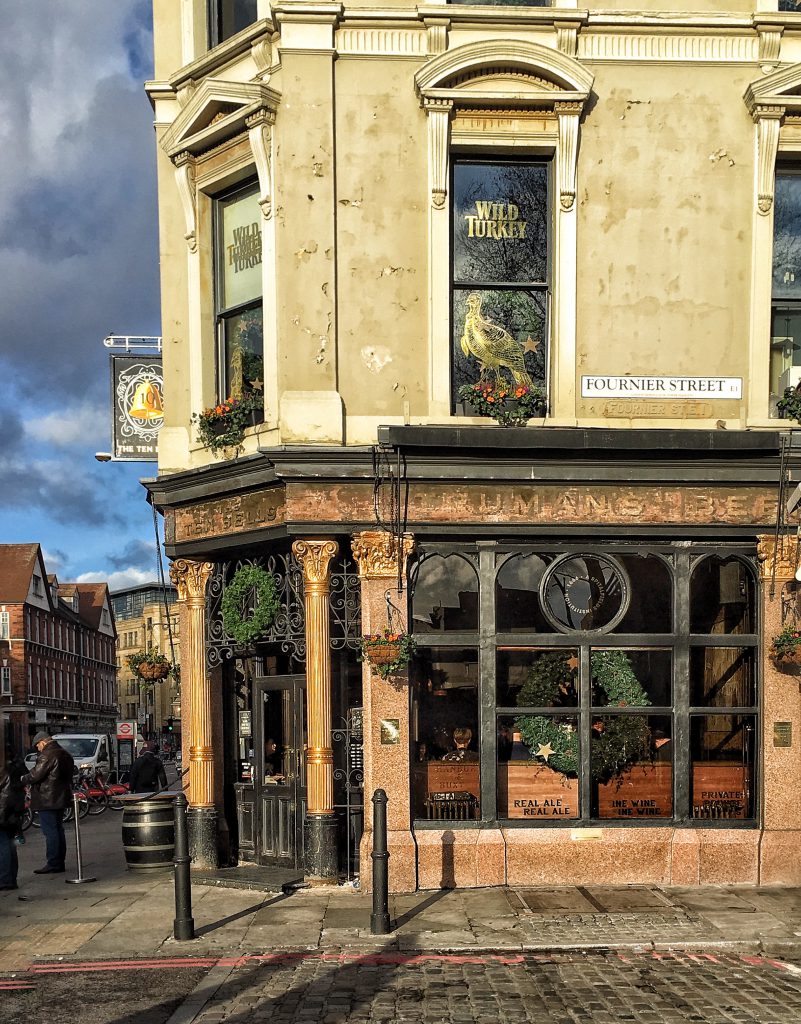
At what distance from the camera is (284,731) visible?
1363 centimetres

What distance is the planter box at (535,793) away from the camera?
12.4 meters

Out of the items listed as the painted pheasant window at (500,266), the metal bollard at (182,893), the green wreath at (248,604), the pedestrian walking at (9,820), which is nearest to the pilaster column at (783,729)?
the painted pheasant window at (500,266)

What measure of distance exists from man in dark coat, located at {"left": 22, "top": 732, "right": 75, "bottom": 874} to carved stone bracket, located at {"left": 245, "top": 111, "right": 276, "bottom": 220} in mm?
7398

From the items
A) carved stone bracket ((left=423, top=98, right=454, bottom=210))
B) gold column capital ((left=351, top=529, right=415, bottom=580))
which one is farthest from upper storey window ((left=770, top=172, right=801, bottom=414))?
gold column capital ((left=351, top=529, right=415, bottom=580))

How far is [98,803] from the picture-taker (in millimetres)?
26531

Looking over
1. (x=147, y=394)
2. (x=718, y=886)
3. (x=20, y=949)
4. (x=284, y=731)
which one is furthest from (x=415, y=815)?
(x=147, y=394)

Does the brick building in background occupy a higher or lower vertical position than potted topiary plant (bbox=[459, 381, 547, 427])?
lower

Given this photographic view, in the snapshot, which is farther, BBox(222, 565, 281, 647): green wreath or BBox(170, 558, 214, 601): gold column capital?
BBox(170, 558, 214, 601): gold column capital

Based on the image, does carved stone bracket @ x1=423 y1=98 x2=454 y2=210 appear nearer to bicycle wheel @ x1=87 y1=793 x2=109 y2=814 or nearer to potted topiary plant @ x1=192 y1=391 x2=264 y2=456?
potted topiary plant @ x1=192 y1=391 x2=264 y2=456

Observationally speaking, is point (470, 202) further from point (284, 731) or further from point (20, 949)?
point (20, 949)

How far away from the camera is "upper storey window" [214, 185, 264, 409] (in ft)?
44.2

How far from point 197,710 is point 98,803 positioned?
14193 millimetres

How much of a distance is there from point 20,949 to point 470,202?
358 inches

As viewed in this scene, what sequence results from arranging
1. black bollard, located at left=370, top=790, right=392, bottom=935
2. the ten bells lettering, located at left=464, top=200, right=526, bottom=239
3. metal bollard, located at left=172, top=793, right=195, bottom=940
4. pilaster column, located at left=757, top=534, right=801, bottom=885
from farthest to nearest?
the ten bells lettering, located at left=464, top=200, right=526, bottom=239 → pilaster column, located at left=757, top=534, right=801, bottom=885 → metal bollard, located at left=172, top=793, right=195, bottom=940 → black bollard, located at left=370, top=790, right=392, bottom=935
